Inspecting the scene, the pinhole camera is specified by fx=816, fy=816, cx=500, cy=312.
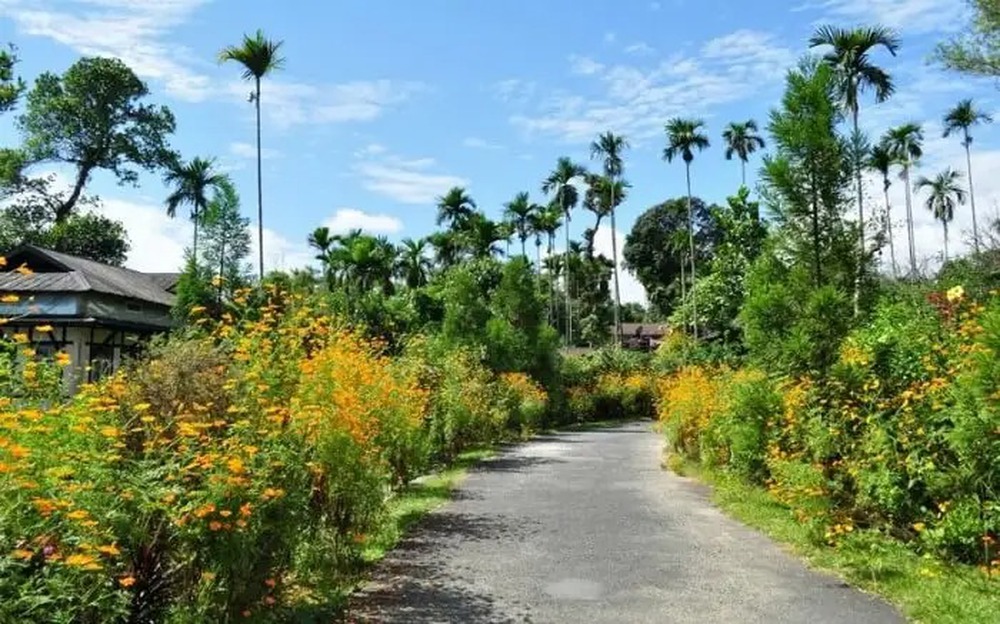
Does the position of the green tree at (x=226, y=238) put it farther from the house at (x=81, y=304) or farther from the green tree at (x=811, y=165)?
the green tree at (x=811, y=165)

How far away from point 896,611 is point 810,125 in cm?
654

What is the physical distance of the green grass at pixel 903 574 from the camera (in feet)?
19.0

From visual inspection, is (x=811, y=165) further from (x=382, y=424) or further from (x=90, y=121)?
(x=90, y=121)

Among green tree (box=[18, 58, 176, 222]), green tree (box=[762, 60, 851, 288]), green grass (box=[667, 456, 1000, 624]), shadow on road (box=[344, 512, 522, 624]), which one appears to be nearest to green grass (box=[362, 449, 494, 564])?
shadow on road (box=[344, 512, 522, 624])

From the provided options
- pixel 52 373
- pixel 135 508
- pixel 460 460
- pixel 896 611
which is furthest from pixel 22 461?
pixel 460 460

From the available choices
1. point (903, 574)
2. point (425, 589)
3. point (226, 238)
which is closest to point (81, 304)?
point (226, 238)

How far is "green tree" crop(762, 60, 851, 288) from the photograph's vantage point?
10625 mm

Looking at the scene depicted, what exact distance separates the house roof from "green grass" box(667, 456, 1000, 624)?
2376 cm

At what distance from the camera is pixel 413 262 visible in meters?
58.1

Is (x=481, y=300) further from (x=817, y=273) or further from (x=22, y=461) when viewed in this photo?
(x=22, y=461)

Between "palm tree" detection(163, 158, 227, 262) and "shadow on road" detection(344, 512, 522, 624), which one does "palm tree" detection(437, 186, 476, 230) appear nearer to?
"palm tree" detection(163, 158, 227, 262)

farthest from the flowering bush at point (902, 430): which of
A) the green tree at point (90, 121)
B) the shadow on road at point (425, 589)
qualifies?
the green tree at point (90, 121)

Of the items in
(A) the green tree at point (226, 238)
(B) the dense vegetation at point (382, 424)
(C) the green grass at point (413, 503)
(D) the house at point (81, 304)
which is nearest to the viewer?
(B) the dense vegetation at point (382, 424)

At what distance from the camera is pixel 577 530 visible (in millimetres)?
9359
